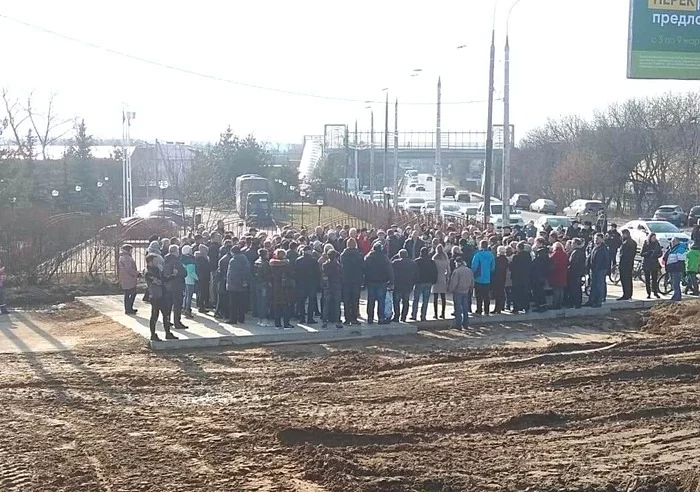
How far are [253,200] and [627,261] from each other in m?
35.2

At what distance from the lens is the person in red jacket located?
66.6 ft

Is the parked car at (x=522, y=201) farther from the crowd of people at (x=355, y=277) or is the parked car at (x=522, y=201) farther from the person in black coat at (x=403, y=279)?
the person in black coat at (x=403, y=279)

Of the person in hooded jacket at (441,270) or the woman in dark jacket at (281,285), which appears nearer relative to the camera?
the woman in dark jacket at (281,285)

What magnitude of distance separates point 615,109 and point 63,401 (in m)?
62.7

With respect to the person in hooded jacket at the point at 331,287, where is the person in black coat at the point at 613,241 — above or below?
above

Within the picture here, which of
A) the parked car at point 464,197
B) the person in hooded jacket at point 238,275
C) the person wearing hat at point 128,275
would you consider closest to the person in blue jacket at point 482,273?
the person in hooded jacket at point 238,275

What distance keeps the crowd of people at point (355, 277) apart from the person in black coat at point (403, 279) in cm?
2

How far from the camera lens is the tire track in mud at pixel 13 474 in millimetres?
8832

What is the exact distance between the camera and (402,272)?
60.1 ft

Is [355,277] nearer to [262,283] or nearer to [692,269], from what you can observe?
[262,283]

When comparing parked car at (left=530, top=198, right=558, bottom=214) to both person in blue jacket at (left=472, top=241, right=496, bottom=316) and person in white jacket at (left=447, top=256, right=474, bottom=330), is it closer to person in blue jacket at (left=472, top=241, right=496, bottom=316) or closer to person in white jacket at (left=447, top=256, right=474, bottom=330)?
person in blue jacket at (left=472, top=241, right=496, bottom=316)

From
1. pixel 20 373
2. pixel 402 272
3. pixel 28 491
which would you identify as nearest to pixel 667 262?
pixel 402 272

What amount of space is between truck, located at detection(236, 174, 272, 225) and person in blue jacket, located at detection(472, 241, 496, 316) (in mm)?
32250

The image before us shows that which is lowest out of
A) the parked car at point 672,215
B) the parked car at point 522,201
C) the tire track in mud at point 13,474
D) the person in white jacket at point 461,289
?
the tire track in mud at point 13,474
